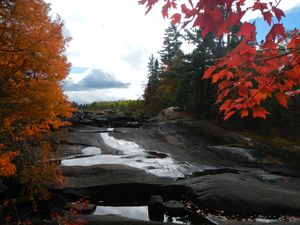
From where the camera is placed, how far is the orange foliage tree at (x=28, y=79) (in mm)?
11078

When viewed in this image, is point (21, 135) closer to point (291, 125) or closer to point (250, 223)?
point (250, 223)

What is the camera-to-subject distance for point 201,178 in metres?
13.2

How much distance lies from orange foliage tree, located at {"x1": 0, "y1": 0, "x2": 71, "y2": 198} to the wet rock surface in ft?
4.68

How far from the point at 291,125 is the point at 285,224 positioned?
1937cm

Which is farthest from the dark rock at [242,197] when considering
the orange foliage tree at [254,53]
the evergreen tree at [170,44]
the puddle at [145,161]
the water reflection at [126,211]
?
the evergreen tree at [170,44]

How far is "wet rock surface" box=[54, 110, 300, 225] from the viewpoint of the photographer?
10.8 meters

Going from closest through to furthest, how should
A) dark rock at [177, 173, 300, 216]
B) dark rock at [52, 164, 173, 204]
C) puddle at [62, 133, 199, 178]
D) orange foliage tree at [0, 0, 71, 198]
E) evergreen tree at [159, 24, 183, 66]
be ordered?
dark rock at [177, 173, 300, 216], orange foliage tree at [0, 0, 71, 198], dark rock at [52, 164, 173, 204], puddle at [62, 133, 199, 178], evergreen tree at [159, 24, 183, 66]

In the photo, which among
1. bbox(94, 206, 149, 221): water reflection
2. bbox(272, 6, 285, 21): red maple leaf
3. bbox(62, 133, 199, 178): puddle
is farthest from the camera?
bbox(62, 133, 199, 178): puddle

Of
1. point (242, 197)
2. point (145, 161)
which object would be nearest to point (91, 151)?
point (145, 161)

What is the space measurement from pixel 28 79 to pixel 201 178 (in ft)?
27.0

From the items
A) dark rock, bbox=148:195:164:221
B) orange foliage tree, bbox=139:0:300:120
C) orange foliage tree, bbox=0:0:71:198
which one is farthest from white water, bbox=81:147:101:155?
orange foliage tree, bbox=139:0:300:120

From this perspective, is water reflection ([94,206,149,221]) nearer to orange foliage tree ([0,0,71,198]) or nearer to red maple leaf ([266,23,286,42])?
orange foliage tree ([0,0,71,198])

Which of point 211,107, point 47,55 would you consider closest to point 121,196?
point 47,55

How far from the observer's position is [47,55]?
11.7 meters
